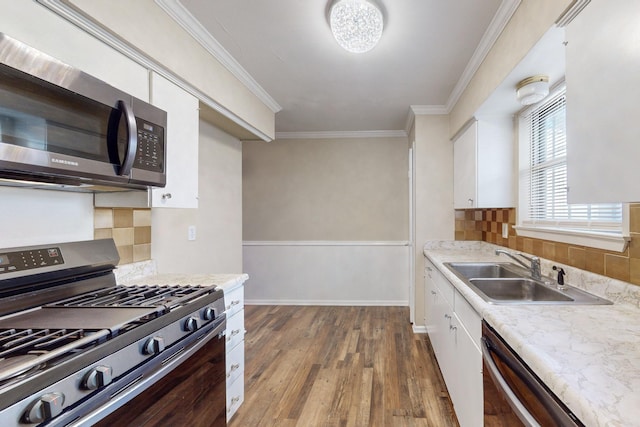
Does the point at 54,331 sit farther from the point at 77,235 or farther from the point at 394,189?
the point at 394,189

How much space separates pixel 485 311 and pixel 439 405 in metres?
1.18

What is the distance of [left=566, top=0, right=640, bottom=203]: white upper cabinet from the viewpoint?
2.88 ft

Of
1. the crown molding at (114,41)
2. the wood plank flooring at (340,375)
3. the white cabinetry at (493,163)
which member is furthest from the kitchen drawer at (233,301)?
the white cabinetry at (493,163)

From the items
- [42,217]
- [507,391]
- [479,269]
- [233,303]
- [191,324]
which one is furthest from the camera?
[479,269]

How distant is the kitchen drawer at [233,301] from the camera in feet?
5.79

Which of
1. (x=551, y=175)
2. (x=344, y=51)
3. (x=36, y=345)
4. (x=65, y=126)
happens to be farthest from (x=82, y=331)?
(x=551, y=175)

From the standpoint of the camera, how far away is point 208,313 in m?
1.42

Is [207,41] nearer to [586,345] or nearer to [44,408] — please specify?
[44,408]

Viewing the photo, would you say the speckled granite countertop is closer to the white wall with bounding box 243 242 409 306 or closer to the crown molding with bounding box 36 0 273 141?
the crown molding with bounding box 36 0 273 141

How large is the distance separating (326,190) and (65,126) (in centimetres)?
359

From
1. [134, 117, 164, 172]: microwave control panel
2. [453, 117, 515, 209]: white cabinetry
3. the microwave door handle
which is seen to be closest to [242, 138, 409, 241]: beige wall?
[453, 117, 515, 209]: white cabinetry

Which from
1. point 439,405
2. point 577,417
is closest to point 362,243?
point 439,405

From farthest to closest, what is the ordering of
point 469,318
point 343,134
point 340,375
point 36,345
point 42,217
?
point 343,134, point 340,375, point 469,318, point 42,217, point 36,345

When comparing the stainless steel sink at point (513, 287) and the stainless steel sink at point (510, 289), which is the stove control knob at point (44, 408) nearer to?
the stainless steel sink at point (513, 287)
